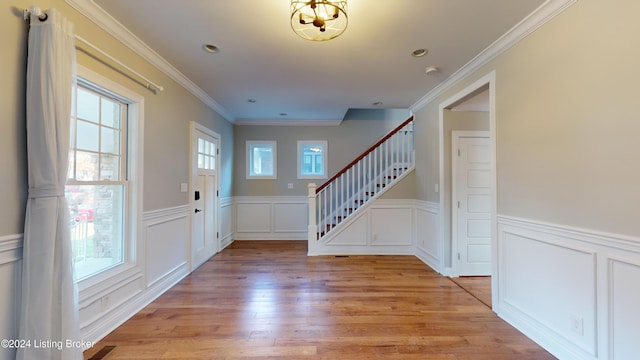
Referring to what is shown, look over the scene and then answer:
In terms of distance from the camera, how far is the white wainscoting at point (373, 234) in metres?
4.64

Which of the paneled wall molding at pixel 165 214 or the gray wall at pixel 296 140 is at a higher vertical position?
the gray wall at pixel 296 140

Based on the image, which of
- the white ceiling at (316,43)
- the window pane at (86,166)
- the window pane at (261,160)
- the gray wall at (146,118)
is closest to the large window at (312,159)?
the window pane at (261,160)

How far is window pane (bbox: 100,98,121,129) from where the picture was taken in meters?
2.34

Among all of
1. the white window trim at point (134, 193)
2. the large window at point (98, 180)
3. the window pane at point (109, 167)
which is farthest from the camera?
the white window trim at point (134, 193)

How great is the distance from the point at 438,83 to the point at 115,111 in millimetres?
3642

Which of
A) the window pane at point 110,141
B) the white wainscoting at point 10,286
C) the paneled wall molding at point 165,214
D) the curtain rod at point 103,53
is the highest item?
the curtain rod at point 103,53

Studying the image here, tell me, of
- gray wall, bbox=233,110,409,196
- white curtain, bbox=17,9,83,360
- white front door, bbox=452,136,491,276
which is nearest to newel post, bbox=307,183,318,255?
gray wall, bbox=233,110,409,196

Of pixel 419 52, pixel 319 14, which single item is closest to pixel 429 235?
pixel 419 52

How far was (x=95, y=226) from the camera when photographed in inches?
89.6

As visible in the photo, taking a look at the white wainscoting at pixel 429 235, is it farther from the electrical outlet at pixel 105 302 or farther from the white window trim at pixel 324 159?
the electrical outlet at pixel 105 302

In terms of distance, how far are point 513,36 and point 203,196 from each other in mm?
4212

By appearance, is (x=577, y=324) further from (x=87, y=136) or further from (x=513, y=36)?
(x=87, y=136)

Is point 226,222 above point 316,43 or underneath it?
underneath

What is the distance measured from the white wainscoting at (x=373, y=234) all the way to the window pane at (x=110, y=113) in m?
3.25
